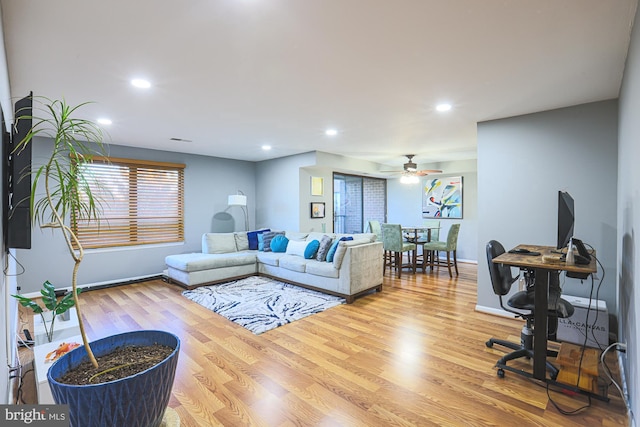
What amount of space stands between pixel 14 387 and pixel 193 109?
277 cm

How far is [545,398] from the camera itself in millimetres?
2090

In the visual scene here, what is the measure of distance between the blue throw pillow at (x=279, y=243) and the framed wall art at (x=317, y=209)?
1.00 m

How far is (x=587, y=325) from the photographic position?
9.18 feet

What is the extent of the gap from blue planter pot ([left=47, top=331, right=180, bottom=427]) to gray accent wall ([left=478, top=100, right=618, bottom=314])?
11.5 feet

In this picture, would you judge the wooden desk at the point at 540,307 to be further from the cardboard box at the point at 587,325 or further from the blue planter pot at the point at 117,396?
the blue planter pot at the point at 117,396

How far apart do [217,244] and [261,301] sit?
2.00 meters

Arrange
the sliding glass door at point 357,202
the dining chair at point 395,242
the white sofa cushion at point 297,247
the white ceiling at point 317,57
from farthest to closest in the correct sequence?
the sliding glass door at point 357,202 < the dining chair at point 395,242 < the white sofa cushion at point 297,247 < the white ceiling at point 317,57

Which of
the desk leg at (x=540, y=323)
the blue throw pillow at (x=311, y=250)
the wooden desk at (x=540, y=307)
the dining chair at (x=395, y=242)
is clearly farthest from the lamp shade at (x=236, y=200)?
the desk leg at (x=540, y=323)

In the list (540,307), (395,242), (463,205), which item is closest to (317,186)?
(395,242)

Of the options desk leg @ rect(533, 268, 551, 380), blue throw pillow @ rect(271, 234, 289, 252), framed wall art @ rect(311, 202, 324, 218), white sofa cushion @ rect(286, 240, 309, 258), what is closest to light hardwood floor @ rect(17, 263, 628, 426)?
desk leg @ rect(533, 268, 551, 380)

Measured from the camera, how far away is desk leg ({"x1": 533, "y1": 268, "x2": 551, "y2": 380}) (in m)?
2.25

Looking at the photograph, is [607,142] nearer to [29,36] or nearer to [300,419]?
[300,419]

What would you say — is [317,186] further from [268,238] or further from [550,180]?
[550,180]

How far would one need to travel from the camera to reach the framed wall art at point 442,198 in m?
7.38
